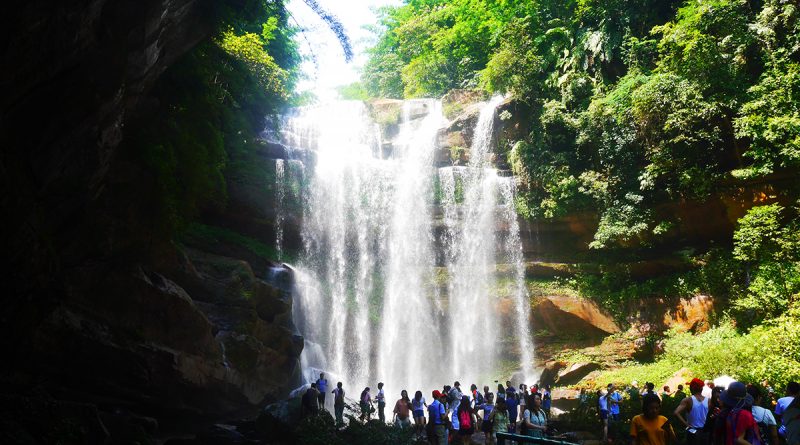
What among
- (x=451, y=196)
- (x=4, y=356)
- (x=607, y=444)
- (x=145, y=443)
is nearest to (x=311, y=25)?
(x=4, y=356)

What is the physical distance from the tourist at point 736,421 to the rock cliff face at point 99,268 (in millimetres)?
7684

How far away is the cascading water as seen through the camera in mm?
21188

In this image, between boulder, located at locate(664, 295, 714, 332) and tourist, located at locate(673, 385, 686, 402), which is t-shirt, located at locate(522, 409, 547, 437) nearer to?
tourist, located at locate(673, 385, 686, 402)

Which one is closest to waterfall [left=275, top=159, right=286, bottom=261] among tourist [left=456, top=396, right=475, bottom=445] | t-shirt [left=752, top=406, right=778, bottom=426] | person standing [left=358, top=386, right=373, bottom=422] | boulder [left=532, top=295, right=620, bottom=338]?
person standing [left=358, top=386, right=373, bottom=422]

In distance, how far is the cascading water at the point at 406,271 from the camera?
21.2 m

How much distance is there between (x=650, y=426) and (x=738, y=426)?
0.67 metres

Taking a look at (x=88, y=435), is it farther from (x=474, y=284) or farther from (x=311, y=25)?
(x=474, y=284)

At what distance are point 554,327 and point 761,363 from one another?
8.36 meters

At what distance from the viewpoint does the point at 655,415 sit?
4430 millimetres

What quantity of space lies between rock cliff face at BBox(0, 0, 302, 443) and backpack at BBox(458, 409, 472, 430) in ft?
18.9

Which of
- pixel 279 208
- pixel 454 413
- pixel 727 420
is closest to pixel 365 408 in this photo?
pixel 454 413

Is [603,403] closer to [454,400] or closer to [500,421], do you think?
[500,421]

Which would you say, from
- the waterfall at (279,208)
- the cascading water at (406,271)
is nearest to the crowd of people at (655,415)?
the cascading water at (406,271)

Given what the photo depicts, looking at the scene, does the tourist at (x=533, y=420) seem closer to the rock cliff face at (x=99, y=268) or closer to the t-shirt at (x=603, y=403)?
the t-shirt at (x=603, y=403)
